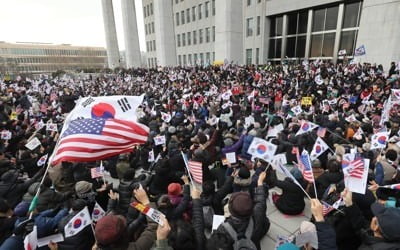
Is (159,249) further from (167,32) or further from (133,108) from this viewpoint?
(167,32)

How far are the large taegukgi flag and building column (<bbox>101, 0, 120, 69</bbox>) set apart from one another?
150 feet

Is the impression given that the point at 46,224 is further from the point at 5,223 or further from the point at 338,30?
the point at 338,30

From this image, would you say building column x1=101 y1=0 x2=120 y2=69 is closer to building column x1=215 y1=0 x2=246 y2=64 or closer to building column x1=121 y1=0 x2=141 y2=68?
building column x1=121 y1=0 x2=141 y2=68

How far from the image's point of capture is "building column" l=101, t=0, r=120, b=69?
43.0m

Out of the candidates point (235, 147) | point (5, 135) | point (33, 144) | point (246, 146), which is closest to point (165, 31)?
point (5, 135)

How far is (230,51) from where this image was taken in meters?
22.9

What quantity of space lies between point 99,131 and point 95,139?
14 cm

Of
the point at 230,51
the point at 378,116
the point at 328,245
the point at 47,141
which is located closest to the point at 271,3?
the point at 230,51

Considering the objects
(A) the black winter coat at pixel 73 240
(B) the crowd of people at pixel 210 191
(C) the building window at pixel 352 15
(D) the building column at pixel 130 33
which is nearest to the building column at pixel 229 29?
(C) the building window at pixel 352 15

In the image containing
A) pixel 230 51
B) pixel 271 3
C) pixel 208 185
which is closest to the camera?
pixel 208 185

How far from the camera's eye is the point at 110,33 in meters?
44.4

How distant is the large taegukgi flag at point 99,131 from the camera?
331 cm

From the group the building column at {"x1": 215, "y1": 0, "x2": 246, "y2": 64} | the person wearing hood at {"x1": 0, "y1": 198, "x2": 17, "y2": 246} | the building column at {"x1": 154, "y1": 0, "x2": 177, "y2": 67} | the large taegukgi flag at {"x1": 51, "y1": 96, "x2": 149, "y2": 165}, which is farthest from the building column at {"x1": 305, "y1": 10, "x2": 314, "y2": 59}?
the person wearing hood at {"x1": 0, "y1": 198, "x2": 17, "y2": 246}

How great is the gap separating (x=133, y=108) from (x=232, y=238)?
269 cm
